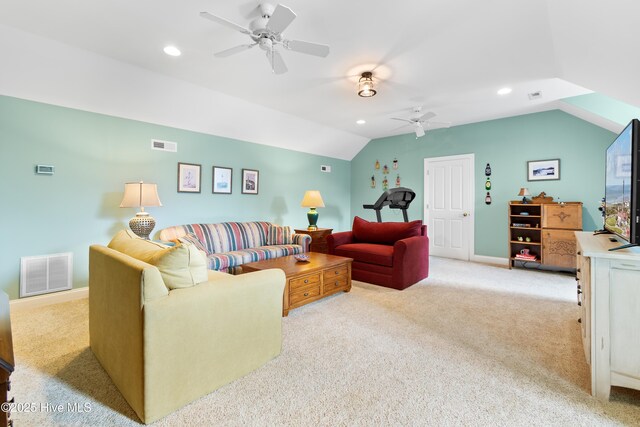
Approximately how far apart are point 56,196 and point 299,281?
293 centimetres

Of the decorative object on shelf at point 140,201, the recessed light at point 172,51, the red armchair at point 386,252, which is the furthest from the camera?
the red armchair at point 386,252

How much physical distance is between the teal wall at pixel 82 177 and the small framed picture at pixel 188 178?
0.08 m

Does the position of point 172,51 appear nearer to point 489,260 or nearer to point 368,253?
point 368,253

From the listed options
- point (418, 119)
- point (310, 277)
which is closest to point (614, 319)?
point (310, 277)

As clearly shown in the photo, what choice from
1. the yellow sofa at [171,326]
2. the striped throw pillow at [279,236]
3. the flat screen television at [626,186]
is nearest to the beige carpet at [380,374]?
the yellow sofa at [171,326]

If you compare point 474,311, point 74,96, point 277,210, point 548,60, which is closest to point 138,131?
point 74,96

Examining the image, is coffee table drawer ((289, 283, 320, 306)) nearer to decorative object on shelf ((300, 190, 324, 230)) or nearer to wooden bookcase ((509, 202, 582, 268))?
decorative object on shelf ((300, 190, 324, 230))

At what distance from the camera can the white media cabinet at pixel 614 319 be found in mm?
1598

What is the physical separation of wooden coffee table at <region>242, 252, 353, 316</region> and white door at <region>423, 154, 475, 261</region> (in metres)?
3.27

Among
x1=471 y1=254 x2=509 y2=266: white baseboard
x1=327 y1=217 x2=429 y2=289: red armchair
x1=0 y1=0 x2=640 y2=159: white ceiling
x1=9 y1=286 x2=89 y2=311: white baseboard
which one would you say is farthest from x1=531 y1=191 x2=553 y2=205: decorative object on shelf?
x1=9 y1=286 x2=89 y2=311: white baseboard

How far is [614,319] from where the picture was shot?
164 cm

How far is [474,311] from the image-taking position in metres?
3.04

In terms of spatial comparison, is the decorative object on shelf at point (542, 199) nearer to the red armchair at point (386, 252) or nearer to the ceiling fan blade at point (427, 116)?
the red armchair at point (386, 252)

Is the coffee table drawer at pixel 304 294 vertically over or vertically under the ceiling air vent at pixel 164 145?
under
